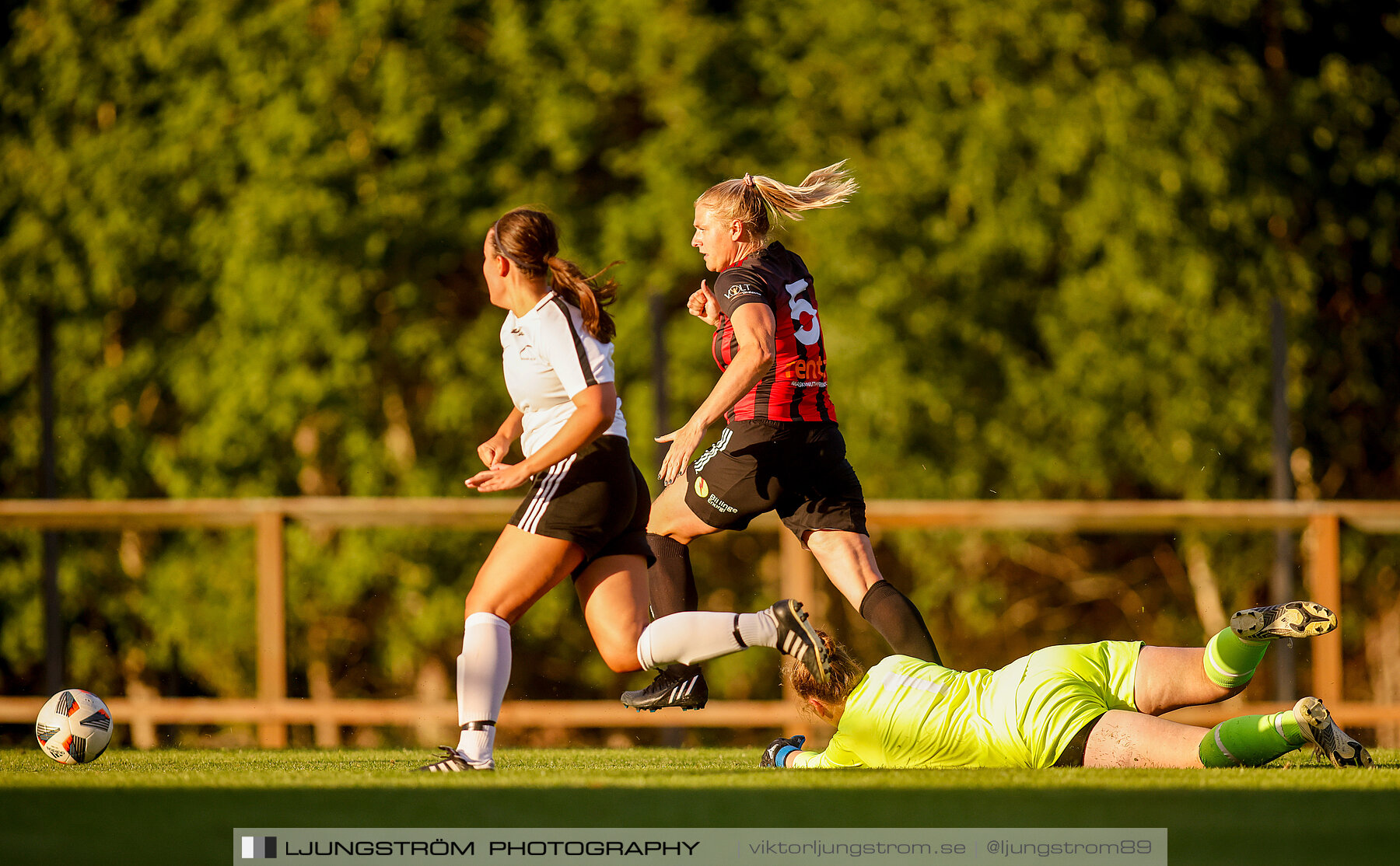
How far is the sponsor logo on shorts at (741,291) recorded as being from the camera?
4914 millimetres

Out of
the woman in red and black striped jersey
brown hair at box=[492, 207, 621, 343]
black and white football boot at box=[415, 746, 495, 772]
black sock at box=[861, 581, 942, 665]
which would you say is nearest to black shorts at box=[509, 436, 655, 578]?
the woman in red and black striped jersey

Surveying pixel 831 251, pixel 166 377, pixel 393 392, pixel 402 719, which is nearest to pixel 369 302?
pixel 393 392

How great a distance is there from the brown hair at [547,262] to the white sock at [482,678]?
922 millimetres

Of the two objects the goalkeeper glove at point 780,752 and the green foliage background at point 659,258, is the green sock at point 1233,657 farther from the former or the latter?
the green foliage background at point 659,258

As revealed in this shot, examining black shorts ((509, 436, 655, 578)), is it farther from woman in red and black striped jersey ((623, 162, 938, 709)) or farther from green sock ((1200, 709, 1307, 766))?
green sock ((1200, 709, 1307, 766))

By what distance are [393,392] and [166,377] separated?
5.90 ft

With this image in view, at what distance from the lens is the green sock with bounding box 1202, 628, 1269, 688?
4.37m

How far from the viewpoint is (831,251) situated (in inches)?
459

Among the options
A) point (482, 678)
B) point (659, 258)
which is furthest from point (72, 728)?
point (659, 258)

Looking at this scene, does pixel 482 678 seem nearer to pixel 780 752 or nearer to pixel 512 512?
pixel 780 752

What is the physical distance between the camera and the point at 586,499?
4.68 meters

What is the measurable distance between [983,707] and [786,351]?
4.40 ft

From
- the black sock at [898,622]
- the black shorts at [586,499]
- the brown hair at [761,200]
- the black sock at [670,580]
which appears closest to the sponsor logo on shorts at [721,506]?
the black sock at [670,580]

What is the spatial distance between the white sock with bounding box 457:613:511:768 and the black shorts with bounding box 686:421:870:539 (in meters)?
0.87
